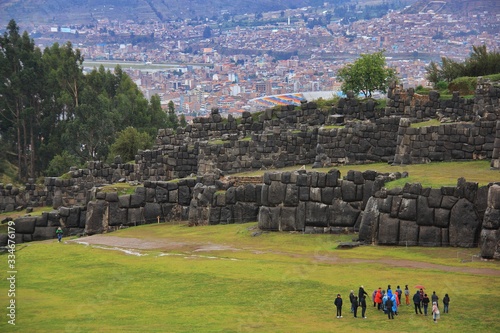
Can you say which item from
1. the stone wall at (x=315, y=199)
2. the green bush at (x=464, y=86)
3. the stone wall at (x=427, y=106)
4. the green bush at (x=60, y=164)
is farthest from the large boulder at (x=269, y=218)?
the green bush at (x=60, y=164)

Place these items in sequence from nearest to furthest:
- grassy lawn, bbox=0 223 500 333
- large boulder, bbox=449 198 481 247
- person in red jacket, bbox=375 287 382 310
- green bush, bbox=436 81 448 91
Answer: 1. grassy lawn, bbox=0 223 500 333
2. person in red jacket, bbox=375 287 382 310
3. large boulder, bbox=449 198 481 247
4. green bush, bbox=436 81 448 91

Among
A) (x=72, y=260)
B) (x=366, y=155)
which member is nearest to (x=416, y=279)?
(x=72, y=260)

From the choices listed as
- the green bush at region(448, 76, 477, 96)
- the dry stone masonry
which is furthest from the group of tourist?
the green bush at region(448, 76, 477, 96)

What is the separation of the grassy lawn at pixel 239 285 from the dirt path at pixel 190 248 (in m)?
0.08

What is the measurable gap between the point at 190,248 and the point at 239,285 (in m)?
7.52

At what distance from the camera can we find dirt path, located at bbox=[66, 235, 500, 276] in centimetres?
3297

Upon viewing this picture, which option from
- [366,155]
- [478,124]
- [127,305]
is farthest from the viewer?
[366,155]

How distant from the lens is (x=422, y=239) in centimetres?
3725

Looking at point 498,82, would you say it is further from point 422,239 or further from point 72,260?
point 72,260

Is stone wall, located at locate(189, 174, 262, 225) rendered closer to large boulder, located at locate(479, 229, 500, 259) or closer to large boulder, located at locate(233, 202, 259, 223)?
large boulder, located at locate(233, 202, 259, 223)

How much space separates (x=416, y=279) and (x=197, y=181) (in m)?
18.0

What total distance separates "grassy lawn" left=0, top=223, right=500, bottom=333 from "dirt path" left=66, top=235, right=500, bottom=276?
0.08m

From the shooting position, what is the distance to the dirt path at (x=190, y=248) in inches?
1298

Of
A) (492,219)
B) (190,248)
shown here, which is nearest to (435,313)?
(492,219)
